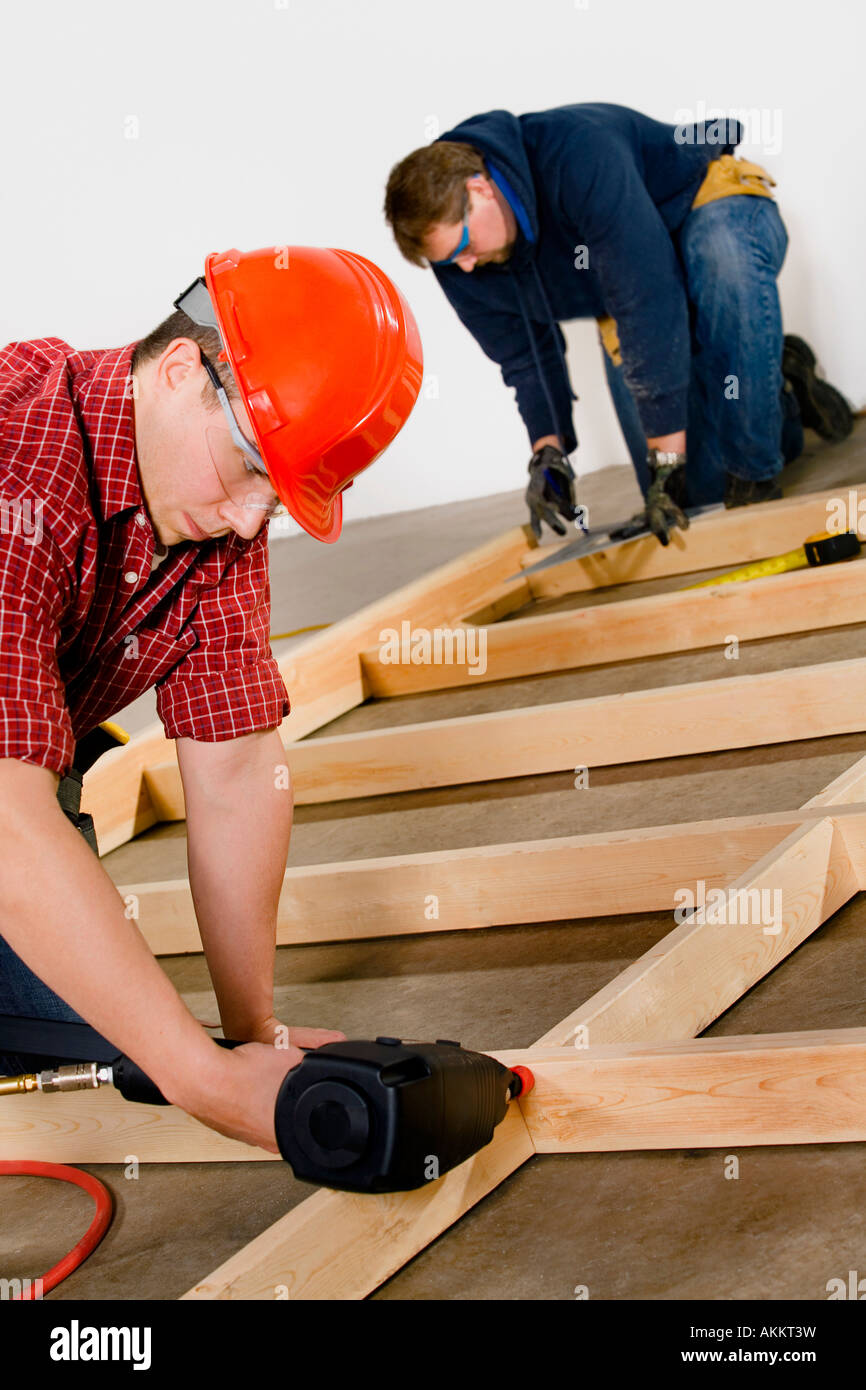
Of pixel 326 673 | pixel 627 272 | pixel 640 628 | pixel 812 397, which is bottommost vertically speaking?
pixel 326 673

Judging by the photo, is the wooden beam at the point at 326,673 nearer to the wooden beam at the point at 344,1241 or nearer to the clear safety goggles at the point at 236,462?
the clear safety goggles at the point at 236,462

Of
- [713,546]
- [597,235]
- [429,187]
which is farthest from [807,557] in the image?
[429,187]

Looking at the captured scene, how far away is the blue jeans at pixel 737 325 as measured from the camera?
11.8 feet

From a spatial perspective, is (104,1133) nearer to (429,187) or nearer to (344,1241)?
(344,1241)

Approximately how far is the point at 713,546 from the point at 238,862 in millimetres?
2202

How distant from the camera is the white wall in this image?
209 inches

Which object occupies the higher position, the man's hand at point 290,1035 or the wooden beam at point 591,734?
the wooden beam at point 591,734

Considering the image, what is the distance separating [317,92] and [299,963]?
553 centimetres

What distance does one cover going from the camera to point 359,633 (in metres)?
3.43

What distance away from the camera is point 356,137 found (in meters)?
6.40

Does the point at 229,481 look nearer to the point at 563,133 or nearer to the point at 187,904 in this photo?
the point at 187,904

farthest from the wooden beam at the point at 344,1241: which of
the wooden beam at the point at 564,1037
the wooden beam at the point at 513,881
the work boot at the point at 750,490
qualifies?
the work boot at the point at 750,490

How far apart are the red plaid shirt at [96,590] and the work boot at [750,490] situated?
2319 mm
